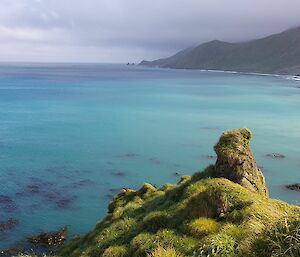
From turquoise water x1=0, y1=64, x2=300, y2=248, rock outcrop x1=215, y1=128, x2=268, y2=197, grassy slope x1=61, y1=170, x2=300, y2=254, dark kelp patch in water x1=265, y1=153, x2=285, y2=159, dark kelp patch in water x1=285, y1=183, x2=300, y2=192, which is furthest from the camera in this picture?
dark kelp patch in water x1=265, y1=153, x2=285, y2=159

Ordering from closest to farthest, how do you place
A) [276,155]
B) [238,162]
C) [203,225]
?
1. [203,225]
2. [238,162]
3. [276,155]

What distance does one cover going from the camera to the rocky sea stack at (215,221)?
12547 millimetres

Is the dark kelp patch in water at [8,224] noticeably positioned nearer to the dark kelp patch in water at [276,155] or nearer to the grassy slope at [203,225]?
the grassy slope at [203,225]

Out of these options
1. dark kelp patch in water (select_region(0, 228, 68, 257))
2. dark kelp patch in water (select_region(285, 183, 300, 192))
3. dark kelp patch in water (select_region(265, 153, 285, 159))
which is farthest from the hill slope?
dark kelp patch in water (select_region(265, 153, 285, 159))

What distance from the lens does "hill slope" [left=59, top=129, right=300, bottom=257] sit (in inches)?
494

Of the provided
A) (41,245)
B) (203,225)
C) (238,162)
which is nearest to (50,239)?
(41,245)

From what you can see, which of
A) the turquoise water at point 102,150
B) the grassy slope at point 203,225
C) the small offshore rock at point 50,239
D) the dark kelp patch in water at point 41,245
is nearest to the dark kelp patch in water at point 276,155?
the turquoise water at point 102,150

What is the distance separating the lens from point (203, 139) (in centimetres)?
9281

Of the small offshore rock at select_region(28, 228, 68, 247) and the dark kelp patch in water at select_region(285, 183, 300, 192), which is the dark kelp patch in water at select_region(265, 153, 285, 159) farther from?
the small offshore rock at select_region(28, 228, 68, 247)

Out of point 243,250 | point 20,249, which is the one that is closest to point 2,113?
point 20,249

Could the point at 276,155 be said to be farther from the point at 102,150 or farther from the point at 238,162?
the point at 238,162

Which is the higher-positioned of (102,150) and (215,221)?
(215,221)

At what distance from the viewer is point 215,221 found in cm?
1902

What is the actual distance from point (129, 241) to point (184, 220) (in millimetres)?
3115
